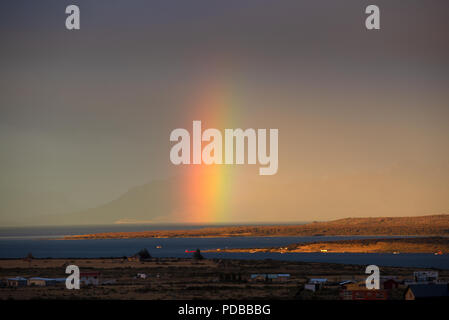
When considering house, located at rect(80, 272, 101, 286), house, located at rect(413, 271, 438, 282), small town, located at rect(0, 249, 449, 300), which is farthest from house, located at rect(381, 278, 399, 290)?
house, located at rect(80, 272, 101, 286)

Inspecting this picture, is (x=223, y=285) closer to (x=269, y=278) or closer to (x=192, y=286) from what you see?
(x=192, y=286)

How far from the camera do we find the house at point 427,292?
53.4 meters

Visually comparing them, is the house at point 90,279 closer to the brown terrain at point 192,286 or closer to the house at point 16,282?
the brown terrain at point 192,286

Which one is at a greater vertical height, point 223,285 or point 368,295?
point 368,295

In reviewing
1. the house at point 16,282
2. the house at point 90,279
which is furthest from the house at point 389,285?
the house at point 16,282

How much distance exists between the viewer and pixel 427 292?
2140 inches

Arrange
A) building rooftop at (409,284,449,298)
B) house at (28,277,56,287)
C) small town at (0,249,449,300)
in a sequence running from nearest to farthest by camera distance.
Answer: building rooftop at (409,284,449,298)
small town at (0,249,449,300)
house at (28,277,56,287)

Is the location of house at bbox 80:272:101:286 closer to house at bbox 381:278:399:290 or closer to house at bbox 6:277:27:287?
house at bbox 6:277:27:287

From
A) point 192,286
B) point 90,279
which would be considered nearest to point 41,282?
point 90,279

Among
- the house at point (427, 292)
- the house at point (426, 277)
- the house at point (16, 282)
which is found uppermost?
the house at point (427, 292)

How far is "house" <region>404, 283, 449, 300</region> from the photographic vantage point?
175 ft

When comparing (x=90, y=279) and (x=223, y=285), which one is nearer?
(x=223, y=285)
